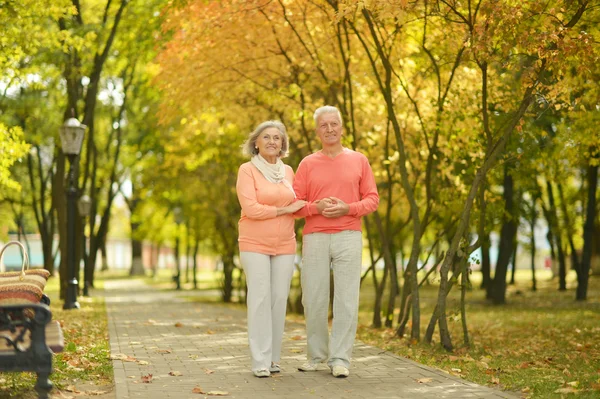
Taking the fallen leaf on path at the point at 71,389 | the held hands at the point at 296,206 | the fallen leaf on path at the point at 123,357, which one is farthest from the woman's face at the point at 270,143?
the fallen leaf on path at the point at 123,357

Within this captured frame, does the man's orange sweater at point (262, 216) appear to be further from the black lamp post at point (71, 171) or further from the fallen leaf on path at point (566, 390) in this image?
the black lamp post at point (71, 171)

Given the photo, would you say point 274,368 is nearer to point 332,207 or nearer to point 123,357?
point 332,207

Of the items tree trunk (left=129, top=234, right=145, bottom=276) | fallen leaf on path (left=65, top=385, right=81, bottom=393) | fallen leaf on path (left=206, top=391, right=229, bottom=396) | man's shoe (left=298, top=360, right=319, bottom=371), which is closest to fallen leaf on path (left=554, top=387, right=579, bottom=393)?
man's shoe (left=298, top=360, right=319, bottom=371)

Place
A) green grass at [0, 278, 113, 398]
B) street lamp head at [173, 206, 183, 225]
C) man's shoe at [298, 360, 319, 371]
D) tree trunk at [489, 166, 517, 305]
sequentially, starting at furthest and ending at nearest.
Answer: street lamp head at [173, 206, 183, 225] < tree trunk at [489, 166, 517, 305] < man's shoe at [298, 360, 319, 371] < green grass at [0, 278, 113, 398]

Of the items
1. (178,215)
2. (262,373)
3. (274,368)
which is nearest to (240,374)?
(274,368)

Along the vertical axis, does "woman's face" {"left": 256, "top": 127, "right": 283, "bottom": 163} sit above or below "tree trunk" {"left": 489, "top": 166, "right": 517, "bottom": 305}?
above

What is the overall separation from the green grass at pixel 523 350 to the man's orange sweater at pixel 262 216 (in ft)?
7.20

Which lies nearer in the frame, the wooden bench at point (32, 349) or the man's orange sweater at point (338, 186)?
the wooden bench at point (32, 349)

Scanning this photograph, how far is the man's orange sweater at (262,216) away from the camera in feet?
25.6

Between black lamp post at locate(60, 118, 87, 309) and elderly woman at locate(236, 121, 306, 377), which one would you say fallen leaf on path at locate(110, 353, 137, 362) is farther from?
black lamp post at locate(60, 118, 87, 309)

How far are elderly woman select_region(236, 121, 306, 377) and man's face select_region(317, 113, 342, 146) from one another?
366mm

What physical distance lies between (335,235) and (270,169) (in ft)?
2.72

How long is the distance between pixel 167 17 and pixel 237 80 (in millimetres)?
1609

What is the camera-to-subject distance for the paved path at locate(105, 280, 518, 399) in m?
7.15
